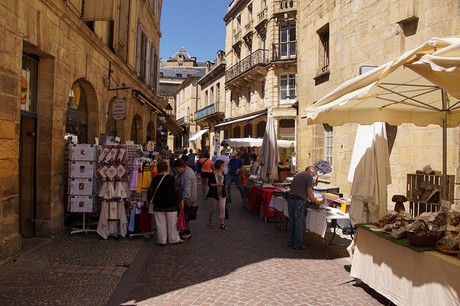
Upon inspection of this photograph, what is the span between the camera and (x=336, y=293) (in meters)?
4.79

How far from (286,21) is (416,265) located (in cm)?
2440

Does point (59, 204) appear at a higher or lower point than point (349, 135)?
lower

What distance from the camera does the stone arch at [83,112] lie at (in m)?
8.74

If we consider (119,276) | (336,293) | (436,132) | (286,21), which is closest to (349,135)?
(436,132)

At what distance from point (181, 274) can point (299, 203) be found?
2462 millimetres

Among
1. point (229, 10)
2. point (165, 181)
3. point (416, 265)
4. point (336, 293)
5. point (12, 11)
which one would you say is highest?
point (229, 10)

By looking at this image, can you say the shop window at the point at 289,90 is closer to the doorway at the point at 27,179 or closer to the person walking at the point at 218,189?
the person walking at the point at 218,189

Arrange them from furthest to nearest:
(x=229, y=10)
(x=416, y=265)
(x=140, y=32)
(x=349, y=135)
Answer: (x=229, y=10), (x=140, y=32), (x=349, y=135), (x=416, y=265)

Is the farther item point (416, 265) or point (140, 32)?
point (140, 32)

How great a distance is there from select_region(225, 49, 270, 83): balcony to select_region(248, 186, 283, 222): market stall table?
17.9m

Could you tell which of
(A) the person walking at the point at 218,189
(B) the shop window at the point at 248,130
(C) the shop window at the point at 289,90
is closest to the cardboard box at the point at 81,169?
(A) the person walking at the point at 218,189

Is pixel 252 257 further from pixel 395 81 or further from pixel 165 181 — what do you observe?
pixel 395 81

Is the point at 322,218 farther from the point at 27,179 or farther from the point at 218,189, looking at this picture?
the point at 27,179

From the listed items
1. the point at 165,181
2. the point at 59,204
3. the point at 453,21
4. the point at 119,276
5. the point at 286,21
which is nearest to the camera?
the point at 119,276
